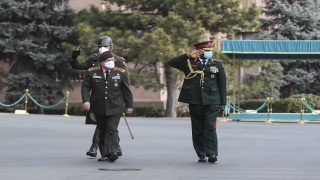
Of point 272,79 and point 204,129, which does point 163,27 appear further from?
point 204,129

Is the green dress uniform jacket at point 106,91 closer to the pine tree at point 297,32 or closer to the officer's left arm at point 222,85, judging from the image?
the officer's left arm at point 222,85

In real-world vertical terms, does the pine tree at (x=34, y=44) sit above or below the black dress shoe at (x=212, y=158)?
above

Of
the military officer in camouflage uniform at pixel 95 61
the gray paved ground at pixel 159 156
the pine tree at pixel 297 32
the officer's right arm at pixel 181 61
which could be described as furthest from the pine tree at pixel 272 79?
the officer's right arm at pixel 181 61

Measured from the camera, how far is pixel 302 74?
43.3m

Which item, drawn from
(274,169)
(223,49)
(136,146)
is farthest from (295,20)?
(274,169)

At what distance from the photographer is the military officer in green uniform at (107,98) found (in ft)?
40.8

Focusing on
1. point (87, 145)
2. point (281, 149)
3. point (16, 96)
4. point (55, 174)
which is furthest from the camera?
point (16, 96)

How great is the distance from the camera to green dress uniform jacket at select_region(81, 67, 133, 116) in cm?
1248

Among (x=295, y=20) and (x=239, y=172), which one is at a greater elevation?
(x=295, y=20)

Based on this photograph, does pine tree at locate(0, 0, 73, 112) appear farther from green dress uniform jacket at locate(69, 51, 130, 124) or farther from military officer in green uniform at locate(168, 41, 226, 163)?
military officer in green uniform at locate(168, 41, 226, 163)

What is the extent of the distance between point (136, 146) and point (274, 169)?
4821 mm

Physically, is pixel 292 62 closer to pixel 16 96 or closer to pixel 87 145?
pixel 16 96

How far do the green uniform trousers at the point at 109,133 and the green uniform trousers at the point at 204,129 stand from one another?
121 centimetres

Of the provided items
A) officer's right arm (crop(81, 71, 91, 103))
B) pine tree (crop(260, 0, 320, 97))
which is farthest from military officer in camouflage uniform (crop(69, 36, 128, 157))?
pine tree (crop(260, 0, 320, 97))
